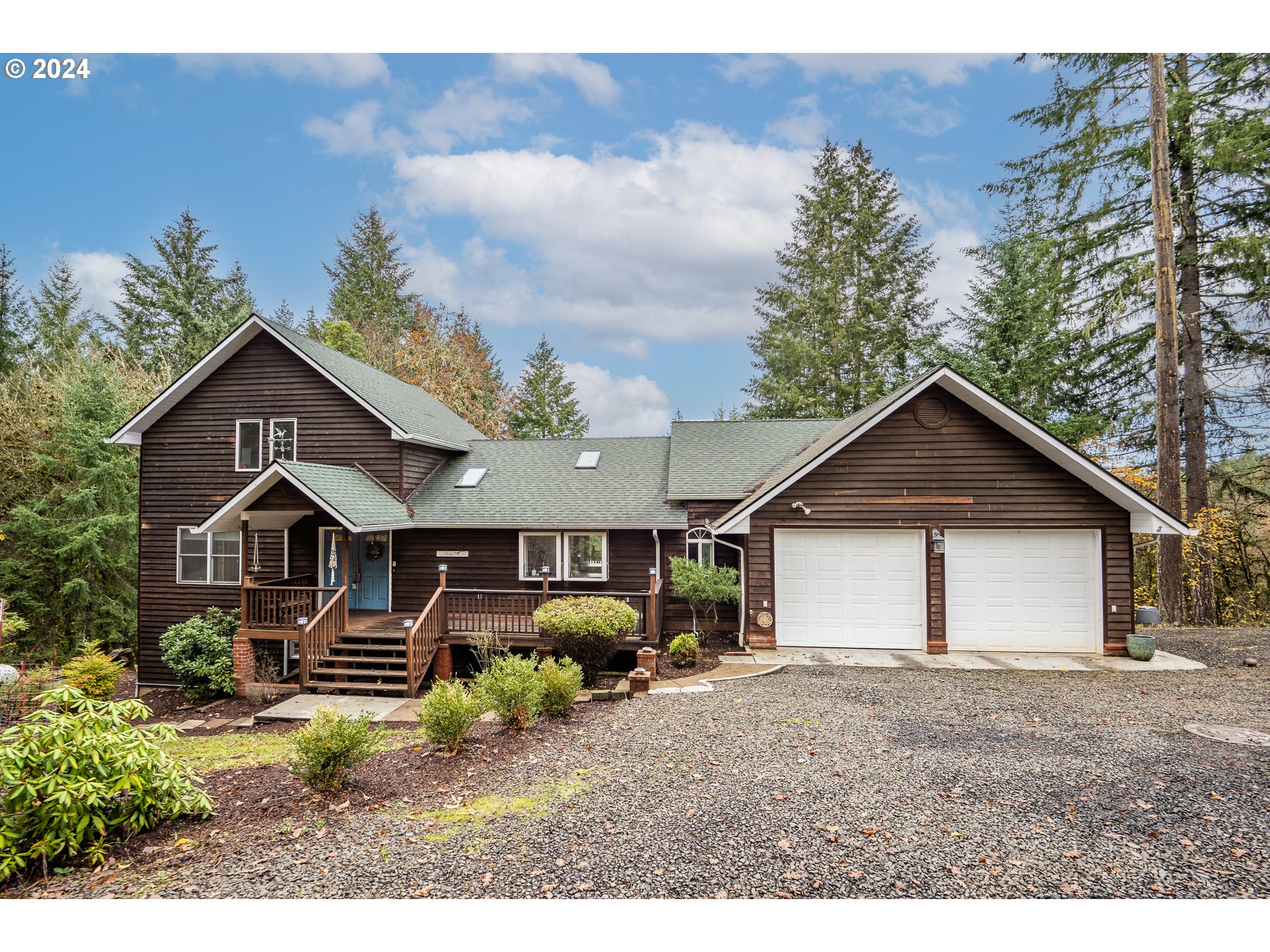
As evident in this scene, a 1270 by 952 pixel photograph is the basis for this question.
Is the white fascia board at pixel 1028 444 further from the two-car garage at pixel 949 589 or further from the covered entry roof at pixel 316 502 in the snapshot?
the covered entry roof at pixel 316 502

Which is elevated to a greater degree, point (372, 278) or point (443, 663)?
point (372, 278)

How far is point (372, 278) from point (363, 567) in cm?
2281

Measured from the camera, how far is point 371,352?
2625 centimetres

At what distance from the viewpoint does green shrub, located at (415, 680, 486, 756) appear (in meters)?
5.55

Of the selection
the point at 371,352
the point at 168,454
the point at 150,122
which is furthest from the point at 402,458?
the point at 371,352

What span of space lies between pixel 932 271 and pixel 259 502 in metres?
23.5

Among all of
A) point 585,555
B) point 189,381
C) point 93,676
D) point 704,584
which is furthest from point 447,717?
point 189,381

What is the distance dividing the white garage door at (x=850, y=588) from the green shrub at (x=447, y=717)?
6.39 metres

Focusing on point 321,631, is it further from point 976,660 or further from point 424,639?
point 976,660

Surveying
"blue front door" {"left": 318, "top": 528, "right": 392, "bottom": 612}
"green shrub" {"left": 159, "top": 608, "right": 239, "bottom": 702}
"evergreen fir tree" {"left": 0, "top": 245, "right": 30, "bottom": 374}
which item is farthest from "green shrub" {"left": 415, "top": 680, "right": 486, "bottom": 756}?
"evergreen fir tree" {"left": 0, "top": 245, "right": 30, "bottom": 374}

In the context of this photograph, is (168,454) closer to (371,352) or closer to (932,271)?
(371,352)

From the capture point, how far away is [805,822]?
4074mm

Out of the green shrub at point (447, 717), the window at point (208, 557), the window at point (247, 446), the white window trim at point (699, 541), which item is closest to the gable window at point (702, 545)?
the white window trim at point (699, 541)

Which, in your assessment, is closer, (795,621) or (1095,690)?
(1095,690)
